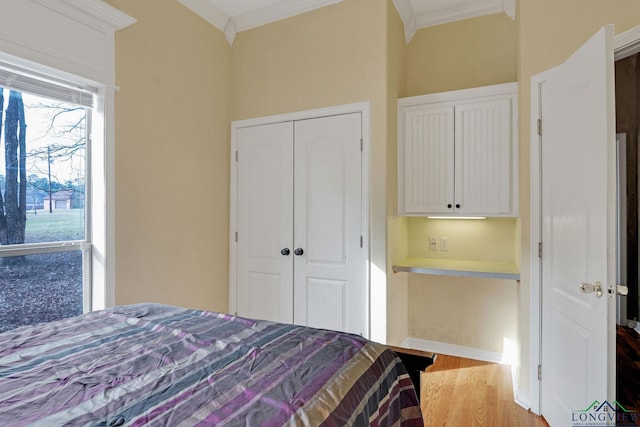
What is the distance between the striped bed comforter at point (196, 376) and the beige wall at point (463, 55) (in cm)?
270

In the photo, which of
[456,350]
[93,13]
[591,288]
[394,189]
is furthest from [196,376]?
[456,350]

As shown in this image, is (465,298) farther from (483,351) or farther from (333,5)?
(333,5)

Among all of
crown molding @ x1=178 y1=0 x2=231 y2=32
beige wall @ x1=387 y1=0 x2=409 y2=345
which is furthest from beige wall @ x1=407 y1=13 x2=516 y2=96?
crown molding @ x1=178 y1=0 x2=231 y2=32

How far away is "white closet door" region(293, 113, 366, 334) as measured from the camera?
2834 millimetres

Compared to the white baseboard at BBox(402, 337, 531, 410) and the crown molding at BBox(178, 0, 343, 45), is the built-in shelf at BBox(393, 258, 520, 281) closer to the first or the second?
the white baseboard at BBox(402, 337, 531, 410)

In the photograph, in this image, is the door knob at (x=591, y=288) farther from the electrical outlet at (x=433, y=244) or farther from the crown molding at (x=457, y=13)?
the crown molding at (x=457, y=13)

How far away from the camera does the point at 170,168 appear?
2783 mm

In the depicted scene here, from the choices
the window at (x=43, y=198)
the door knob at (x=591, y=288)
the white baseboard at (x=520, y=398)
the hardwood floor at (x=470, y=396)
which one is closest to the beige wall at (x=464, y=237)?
the hardwood floor at (x=470, y=396)

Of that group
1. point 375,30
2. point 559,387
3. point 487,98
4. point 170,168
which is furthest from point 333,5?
point 559,387

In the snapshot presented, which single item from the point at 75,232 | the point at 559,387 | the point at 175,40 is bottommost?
the point at 559,387

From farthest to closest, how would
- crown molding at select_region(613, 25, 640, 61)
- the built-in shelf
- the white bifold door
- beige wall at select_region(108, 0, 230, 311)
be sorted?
the white bifold door < the built-in shelf < beige wall at select_region(108, 0, 230, 311) < crown molding at select_region(613, 25, 640, 61)

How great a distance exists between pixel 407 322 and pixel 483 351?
26.5 inches

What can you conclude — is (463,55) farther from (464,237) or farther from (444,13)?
(464,237)

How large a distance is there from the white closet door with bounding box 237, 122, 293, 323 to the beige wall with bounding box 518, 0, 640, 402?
1.75 meters
